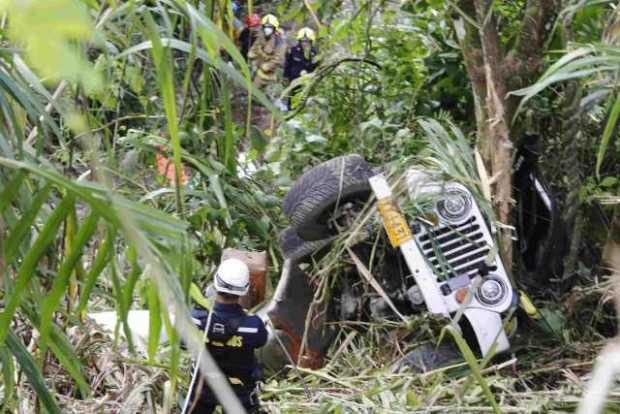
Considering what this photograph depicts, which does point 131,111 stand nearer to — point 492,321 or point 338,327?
point 338,327

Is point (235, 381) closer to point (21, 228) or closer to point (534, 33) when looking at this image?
point (534, 33)

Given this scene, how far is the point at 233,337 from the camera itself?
11.3 ft

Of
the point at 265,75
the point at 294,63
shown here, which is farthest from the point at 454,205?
the point at 294,63

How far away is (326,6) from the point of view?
17.4ft

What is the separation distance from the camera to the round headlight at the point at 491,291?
3887 mm

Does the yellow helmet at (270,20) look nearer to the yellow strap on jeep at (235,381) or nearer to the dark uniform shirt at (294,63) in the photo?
the dark uniform shirt at (294,63)

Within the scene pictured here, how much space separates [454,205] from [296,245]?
68 cm

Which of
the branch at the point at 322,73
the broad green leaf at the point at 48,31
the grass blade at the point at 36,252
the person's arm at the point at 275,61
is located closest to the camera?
the broad green leaf at the point at 48,31

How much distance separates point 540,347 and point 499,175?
0.66 m

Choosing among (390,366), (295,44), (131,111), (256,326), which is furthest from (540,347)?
(295,44)

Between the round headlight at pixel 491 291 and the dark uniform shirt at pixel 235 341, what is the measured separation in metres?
0.87

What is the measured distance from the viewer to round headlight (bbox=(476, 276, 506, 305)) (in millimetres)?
3887

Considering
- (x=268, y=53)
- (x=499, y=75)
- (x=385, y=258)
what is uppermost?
(x=499, y=75)

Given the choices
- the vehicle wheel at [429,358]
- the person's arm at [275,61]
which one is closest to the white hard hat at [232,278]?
the vehicle wheel at [429,358]
